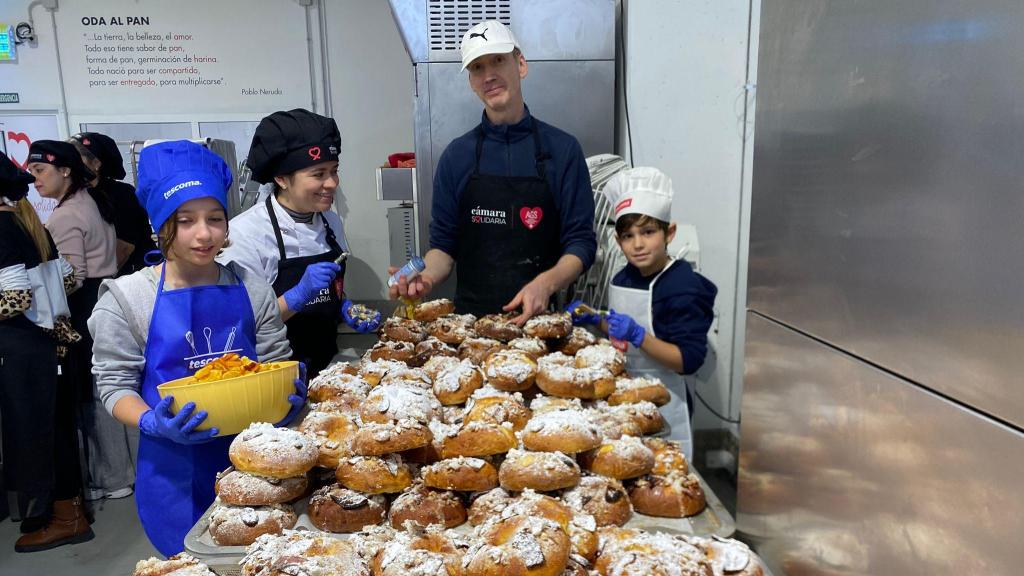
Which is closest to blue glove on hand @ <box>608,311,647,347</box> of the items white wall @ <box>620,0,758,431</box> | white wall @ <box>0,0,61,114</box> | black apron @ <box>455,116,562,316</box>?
black apron @ <box>455,116,562,316</box>

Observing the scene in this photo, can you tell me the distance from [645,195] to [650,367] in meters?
0.66

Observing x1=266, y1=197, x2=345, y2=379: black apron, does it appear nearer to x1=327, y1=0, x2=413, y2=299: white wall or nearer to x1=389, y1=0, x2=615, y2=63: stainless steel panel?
x1=389, y1=0, x2=615, y2=63: stainless steel panel

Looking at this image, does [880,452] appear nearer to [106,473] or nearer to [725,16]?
[725,16]

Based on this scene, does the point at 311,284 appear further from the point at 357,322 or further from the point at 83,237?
the point at 83,237

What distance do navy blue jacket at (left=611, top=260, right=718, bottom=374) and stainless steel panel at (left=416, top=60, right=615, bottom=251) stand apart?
1.41 metres

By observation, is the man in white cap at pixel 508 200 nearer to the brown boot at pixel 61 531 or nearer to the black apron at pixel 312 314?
the black apron at pixel 312 314

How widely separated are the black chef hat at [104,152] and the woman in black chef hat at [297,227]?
2.35 metres

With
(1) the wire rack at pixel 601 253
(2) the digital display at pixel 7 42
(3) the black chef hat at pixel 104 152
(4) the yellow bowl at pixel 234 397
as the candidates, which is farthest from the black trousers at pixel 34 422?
(2) the digital display at pixel 7 42

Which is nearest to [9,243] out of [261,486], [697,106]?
[261,486]

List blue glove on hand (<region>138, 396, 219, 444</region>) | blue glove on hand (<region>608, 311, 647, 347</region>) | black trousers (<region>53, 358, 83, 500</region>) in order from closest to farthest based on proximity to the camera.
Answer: blue glove on hand (<region>138, 396, 219, 444</region>)
blue glove on hand (<region>608, 311, 647, 347</region>)
black trousers (<region>53, 358, 83, 500</region>)

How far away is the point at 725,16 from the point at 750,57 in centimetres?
27

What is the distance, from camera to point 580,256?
269 centimetres

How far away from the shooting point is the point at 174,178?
68.7 inches

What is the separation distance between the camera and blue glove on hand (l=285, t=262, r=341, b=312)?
7.29 feet
